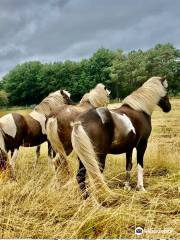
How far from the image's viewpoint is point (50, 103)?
22.7 ft

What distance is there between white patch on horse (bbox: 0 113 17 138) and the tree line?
2.26 ft

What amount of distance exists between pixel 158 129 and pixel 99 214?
798 centimetres

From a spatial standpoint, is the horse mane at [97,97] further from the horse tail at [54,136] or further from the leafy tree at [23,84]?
the leafy tree at [23,84]

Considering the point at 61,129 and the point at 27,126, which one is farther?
the point at 27,126

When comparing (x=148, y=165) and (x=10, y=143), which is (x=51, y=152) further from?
(x=148, y=165)

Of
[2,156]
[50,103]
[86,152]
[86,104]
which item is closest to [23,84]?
[50,103]

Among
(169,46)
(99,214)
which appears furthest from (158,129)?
(99,214)

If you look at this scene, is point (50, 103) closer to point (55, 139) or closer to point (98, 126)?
point (55, 139)

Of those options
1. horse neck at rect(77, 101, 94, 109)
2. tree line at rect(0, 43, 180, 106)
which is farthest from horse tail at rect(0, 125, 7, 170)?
tree line at rect(0, 43, 180, 106)

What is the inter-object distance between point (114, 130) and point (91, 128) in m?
0.39

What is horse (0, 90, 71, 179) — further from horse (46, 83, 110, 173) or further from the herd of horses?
horse (46, 83, 110, 173)

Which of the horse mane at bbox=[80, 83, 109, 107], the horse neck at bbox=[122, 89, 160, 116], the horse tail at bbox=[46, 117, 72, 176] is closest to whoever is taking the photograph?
the horse tail at bbox=[46, 117, 72, 176]

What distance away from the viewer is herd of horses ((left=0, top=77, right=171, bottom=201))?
13.7ft

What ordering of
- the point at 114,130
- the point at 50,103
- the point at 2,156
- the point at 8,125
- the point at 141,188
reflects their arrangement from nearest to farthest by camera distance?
the point at 114,130
the point at 141,188
the point at 2,156
the point at 8,125
the point at 50,103
